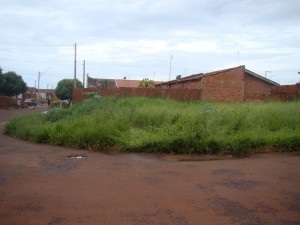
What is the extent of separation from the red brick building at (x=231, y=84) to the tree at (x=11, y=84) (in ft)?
99.6

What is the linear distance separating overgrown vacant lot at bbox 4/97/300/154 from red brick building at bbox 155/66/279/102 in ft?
29.1

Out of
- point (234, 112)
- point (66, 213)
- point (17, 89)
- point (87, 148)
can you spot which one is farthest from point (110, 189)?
point (17, 89)

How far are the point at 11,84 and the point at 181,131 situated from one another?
40067 millimetres

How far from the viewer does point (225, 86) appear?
22094 mm

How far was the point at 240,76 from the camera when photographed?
22234 millimetres

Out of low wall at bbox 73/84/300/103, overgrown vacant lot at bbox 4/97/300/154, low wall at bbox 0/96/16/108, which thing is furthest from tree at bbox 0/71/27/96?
overgrown vacant lot at bbox 4/97/300/154

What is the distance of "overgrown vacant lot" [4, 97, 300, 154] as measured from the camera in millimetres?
9242

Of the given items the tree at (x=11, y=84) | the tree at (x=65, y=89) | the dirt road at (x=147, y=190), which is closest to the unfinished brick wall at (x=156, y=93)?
the dirt road at (x=147, y=190)

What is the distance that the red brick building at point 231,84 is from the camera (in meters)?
21.6

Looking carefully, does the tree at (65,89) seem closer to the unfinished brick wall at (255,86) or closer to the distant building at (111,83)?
the distant building at (111,83)

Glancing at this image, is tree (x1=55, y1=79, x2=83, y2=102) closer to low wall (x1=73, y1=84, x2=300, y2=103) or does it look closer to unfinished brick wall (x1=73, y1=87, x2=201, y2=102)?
low wall (x1=73, y1=84, x2=300, y2=103)

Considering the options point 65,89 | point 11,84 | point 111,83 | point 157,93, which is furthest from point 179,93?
point 65,89

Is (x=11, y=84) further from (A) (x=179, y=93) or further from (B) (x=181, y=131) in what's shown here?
(B) (x=181, y=131)

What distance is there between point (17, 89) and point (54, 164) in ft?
134
